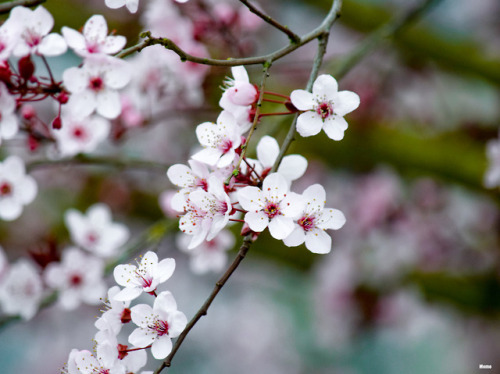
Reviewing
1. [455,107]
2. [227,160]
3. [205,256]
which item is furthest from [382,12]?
[227,160]

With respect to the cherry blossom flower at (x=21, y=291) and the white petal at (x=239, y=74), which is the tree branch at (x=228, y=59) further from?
the cherry blossom flower at (x=21, y=291)

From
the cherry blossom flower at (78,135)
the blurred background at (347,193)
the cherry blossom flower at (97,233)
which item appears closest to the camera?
the cherry blossom flower at (78,135)

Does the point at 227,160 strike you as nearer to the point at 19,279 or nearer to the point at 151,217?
the point at 19,279

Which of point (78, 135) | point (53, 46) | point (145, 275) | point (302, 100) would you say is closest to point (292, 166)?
point (302, 100)

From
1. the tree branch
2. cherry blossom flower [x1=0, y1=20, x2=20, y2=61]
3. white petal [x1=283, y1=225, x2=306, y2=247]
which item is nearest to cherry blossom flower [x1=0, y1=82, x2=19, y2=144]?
cherry blossom flower [x1=0, y1=20, x2=20, y2=61]

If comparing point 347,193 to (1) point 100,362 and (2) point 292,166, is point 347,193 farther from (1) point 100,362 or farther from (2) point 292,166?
(1) point 100,362

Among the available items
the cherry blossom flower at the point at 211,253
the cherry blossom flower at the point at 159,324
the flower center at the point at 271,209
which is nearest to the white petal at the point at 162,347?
the cherry blossom flower at the point at 159,324
